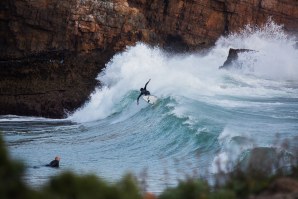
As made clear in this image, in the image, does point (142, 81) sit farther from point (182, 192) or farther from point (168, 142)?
point (182, 192)

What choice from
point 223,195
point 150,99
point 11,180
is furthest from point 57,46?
point 11,180

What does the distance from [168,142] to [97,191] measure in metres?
12.4

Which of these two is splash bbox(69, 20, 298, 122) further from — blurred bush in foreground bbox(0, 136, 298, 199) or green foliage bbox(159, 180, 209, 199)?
green foliage bbox(159, 180, 209, 199)

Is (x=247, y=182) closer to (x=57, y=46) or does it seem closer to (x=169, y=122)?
(x=169, y=122)

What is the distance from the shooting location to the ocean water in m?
12.6

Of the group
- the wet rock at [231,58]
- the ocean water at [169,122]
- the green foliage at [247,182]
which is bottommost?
the green foliage at [247,182]

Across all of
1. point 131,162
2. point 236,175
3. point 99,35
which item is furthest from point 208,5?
point 236,175

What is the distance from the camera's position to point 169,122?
18234 mm

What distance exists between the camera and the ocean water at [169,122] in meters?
12.6

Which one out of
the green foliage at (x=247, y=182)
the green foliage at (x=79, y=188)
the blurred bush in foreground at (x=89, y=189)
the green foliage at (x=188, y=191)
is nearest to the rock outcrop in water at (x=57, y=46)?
the green foliage at (x=247, y=182)

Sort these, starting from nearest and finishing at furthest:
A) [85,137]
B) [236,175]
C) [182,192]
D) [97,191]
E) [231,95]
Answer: [97,191], [182,192], [236,175], [85,137], [231,95]

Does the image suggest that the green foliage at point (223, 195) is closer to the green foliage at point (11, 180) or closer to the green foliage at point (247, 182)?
the green foliage at point (247, 182)

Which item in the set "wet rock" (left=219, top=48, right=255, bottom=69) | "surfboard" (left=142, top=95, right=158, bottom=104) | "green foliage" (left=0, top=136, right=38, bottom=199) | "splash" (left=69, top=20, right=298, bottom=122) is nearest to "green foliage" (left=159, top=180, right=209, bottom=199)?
"green foliage" (left=0, top=136, right=38, bottom=199)

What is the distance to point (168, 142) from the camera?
16172 millimetres
